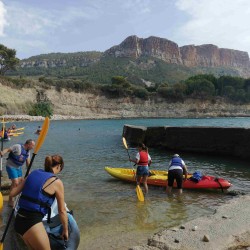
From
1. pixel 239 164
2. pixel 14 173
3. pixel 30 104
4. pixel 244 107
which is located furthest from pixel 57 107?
pixel 14 173

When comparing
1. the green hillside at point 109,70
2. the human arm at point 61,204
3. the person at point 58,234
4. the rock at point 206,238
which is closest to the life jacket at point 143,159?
the rock at point 206,238

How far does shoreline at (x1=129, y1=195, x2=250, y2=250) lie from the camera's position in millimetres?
5609

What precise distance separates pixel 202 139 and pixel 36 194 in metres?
19.1

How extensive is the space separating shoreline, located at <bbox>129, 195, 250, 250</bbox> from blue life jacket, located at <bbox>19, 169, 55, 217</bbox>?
1957 mm

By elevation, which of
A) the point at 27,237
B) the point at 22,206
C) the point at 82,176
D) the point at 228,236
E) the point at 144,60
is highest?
the point at 144,60

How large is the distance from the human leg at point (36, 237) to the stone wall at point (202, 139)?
55.9 ft

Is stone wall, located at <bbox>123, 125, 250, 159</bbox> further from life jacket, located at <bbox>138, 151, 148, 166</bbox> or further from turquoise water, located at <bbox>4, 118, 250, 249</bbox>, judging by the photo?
life jacket, located at <bbox>138, 151, 148, 166</bbox>

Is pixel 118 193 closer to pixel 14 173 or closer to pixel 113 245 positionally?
pixel 14 173

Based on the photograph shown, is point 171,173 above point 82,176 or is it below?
above

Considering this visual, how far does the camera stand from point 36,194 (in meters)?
4.25

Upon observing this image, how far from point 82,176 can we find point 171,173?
517cm

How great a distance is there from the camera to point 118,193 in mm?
11555

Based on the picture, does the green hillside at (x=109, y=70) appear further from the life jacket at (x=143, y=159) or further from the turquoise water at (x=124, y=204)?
the life jacket at (x=143, y=159)

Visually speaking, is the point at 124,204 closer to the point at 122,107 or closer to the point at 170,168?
the point at 170,168
